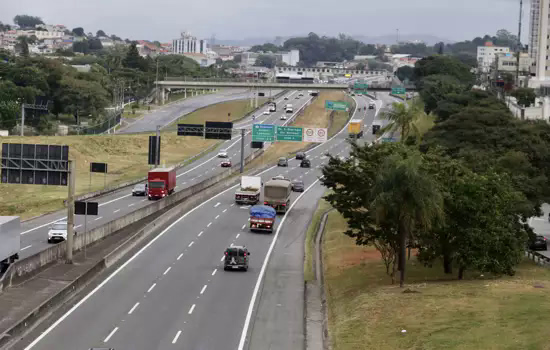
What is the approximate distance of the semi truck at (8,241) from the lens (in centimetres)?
4884

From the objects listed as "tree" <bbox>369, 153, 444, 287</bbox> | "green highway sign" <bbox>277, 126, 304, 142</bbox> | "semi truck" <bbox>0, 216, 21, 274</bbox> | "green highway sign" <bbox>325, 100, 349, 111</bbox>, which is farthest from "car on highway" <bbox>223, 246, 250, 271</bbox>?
"green highway sign" <bbox>325, 100, 349, 111</bbox>

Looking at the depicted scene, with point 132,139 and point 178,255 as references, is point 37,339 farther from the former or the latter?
point 132,139

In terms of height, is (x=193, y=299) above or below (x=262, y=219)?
below

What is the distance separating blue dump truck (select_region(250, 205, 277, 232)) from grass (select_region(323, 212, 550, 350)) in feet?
49.3


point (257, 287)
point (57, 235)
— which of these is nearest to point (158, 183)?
point (57, 235)

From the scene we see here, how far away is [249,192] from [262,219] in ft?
52.0

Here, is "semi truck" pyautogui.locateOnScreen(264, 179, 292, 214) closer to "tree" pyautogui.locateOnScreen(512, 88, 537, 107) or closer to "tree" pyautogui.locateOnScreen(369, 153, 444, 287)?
"tree" pyautogui.locateOnScreen(369, 153, 444, 287)

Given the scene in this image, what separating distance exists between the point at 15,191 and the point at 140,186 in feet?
52.8

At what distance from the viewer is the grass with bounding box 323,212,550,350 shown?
37625 millimetres

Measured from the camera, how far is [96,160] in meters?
129

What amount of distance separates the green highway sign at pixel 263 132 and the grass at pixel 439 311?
56424 millimetres

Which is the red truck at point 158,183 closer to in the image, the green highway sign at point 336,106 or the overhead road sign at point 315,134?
the overhead road sign at point 315,134

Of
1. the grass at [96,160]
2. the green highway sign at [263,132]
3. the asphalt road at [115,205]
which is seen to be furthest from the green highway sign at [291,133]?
the grass at [96,160]

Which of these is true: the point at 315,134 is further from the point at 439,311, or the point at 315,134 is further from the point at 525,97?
the point at 439,311
